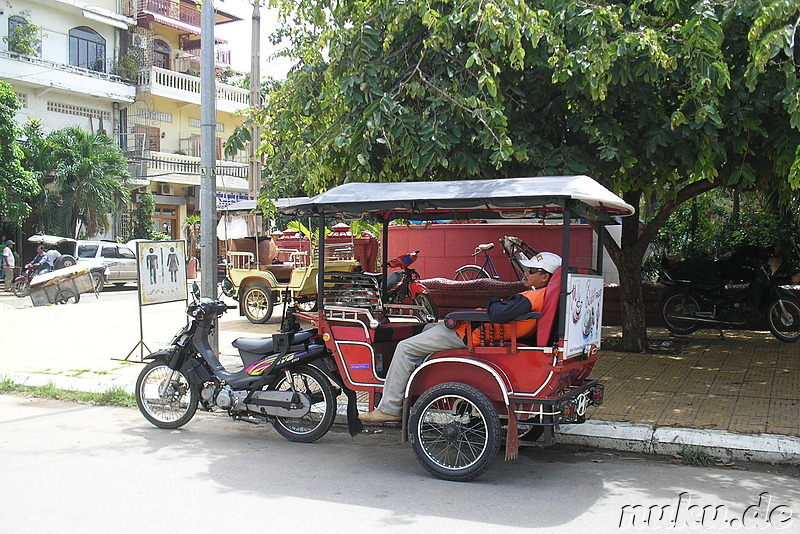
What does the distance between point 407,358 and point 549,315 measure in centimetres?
116

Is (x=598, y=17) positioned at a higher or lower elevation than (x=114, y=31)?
lower

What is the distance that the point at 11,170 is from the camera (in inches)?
960

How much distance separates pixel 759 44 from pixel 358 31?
3819 mm

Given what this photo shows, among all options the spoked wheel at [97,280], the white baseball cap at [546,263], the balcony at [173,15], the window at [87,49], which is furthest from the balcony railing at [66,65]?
the white baseball cap at [546,263]

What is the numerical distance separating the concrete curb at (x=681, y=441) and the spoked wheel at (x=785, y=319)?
5.81m

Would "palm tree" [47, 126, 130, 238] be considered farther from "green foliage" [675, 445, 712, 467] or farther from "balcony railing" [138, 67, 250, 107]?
"green foliage" [675, 445, 712, 467]

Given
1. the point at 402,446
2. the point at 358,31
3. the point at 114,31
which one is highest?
the point at 114,31

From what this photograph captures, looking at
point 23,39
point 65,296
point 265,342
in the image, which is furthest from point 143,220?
point 265,342

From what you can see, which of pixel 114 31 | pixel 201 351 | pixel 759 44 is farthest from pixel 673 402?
pixel 114 31

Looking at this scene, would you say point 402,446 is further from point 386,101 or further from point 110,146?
point 110,146

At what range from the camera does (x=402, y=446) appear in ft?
21.8

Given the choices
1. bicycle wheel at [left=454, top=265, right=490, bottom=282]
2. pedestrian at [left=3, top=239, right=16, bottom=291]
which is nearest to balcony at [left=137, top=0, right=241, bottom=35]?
pedestrian at [left=3, top=239, right=16, bottom=291]

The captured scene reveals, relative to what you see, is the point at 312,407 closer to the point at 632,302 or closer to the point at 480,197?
the point at 480,197

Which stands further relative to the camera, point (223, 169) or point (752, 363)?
point (223, 169)
